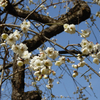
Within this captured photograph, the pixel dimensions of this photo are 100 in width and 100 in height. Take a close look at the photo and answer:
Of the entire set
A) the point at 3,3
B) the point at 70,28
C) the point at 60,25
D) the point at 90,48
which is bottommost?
the point at 90,48

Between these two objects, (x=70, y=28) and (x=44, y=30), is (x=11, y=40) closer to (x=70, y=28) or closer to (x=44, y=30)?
(x=70, y=28)

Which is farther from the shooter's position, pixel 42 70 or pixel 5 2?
pixel 5 2

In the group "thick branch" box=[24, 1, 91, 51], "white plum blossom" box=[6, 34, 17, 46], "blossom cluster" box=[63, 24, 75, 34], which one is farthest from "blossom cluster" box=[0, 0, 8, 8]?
"blossom cluster" box=[63, 24, 75, 34]

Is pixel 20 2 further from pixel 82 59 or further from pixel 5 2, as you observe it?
pixel 82 59

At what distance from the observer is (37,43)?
2357 mm

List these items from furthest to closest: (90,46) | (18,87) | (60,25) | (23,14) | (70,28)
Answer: (23,14) < (60,25) < (18,87) < (70,28) < (90,46)

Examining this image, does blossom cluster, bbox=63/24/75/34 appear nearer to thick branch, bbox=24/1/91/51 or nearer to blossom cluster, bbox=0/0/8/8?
thick branch, bbox=24/1/91/51

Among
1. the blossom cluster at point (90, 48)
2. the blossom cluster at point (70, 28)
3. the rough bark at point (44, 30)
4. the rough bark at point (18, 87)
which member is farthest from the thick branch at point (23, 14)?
the blossom cluster at point (90, 48)

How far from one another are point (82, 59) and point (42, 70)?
1.33 ft

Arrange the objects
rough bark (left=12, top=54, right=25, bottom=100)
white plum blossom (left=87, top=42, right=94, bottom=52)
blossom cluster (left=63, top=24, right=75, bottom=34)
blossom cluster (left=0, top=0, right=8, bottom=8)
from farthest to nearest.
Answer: blossom cluster (left=0, top=0, right=8, bottom=8) → rough bark (left=12, top=54, right=25, bottom=100) → blossom cluster (left=63, top=24, right=75, bottom=34) → white plum blossom (left=87, top=42, right=94, bottom=52)

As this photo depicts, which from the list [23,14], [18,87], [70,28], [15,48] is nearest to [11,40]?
[15,48]

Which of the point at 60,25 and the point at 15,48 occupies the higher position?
the point at 60,25

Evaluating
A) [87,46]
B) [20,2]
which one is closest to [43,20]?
[20,2]

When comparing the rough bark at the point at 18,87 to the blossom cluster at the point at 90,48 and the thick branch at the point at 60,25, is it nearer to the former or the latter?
the thick branch at the point at 60,25
